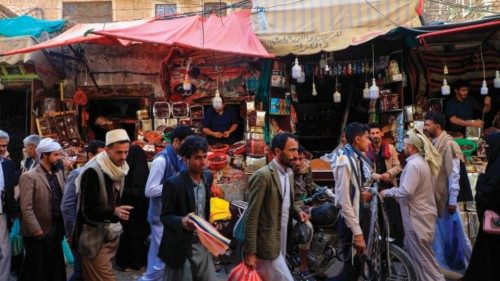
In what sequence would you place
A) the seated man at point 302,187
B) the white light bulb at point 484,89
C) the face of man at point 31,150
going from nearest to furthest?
1. the seated man at point 302,187
2. the face of man at point 31,150
3. the white light bulb at point 484,89

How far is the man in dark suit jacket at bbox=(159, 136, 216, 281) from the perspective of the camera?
350cm

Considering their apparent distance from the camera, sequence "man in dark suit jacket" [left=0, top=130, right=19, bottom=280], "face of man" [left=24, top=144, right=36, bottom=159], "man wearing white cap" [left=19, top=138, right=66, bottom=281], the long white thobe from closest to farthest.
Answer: "man wearing white cap" [left=19, top=138, right=66, bottom=281], the long white thobe, "man in dark suit jacket" [left=0, top=130, right=19, bottom=280], "face of man" [left=24, top=144, right=36, bottom=159]

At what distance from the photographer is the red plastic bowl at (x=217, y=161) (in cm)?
770

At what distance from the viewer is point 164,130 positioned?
28.0 ft

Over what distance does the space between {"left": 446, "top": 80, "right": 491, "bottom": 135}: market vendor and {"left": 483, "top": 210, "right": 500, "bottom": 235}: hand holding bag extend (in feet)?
12.8

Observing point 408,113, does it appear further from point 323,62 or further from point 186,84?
point 186,84

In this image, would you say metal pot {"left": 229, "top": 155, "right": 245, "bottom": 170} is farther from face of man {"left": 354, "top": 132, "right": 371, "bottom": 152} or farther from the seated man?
face of man {"left": 354, "top": 132, "right": 371, "bottom": 152}

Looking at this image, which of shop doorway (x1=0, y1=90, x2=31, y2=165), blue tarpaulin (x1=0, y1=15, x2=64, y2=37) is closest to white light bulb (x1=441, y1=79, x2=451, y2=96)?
blue tarpaulin (x1=0, y1=15, x2=64, y2=37)

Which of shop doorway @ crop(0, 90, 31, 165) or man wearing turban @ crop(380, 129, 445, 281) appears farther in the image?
shop doorway @ crop(0, 90, 31, 165)

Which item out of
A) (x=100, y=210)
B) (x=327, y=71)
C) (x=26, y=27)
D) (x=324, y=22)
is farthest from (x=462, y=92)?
(x=26, y=27)

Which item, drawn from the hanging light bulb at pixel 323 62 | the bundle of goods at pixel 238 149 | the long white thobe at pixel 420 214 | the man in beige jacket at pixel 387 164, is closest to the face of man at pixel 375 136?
the man in beige jacket at pixel 387 164

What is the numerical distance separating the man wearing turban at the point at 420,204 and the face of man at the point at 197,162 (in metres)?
2.48

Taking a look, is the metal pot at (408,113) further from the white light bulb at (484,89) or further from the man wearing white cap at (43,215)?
the man wearing white cap at (43,215)

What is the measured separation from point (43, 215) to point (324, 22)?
539cm
